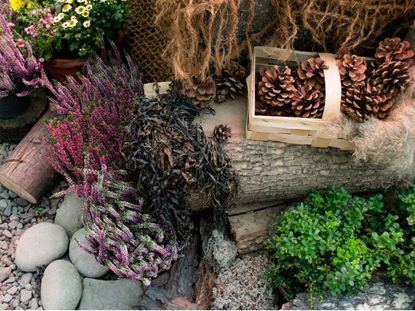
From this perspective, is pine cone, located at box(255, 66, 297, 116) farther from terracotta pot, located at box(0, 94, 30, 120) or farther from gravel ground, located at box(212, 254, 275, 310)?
terracotta pot, located at box(0, 94, 30, 120)

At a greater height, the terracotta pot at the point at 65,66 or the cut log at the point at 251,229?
the terracotta pot at the point at 65,66

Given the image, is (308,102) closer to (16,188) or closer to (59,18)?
(59,18)

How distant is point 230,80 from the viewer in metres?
2.17

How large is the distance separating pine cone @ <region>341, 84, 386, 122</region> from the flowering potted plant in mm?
1594

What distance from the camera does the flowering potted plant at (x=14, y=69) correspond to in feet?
8.14

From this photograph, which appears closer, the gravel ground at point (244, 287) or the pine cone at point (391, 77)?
the pine cone at point (391, 77)

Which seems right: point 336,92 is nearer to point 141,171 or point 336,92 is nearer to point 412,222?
point 412,222

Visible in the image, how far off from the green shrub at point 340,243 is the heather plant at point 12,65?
154 cm

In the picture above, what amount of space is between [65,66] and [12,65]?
0.29 m

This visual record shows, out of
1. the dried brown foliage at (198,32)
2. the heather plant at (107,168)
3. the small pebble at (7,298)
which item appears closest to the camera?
the dried brown foliage at (198,32)

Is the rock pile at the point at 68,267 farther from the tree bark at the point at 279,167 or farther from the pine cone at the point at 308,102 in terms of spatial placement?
the pine cone at the point at 308,102

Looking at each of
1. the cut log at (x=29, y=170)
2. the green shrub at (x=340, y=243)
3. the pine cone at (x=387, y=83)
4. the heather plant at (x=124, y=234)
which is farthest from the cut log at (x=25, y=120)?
the pine cone at (x=387, y=83)

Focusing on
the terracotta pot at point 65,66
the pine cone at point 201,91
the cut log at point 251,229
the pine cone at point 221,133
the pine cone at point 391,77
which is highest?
the pine cone at point 391,77

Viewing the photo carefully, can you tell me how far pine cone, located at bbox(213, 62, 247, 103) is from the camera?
216cm
